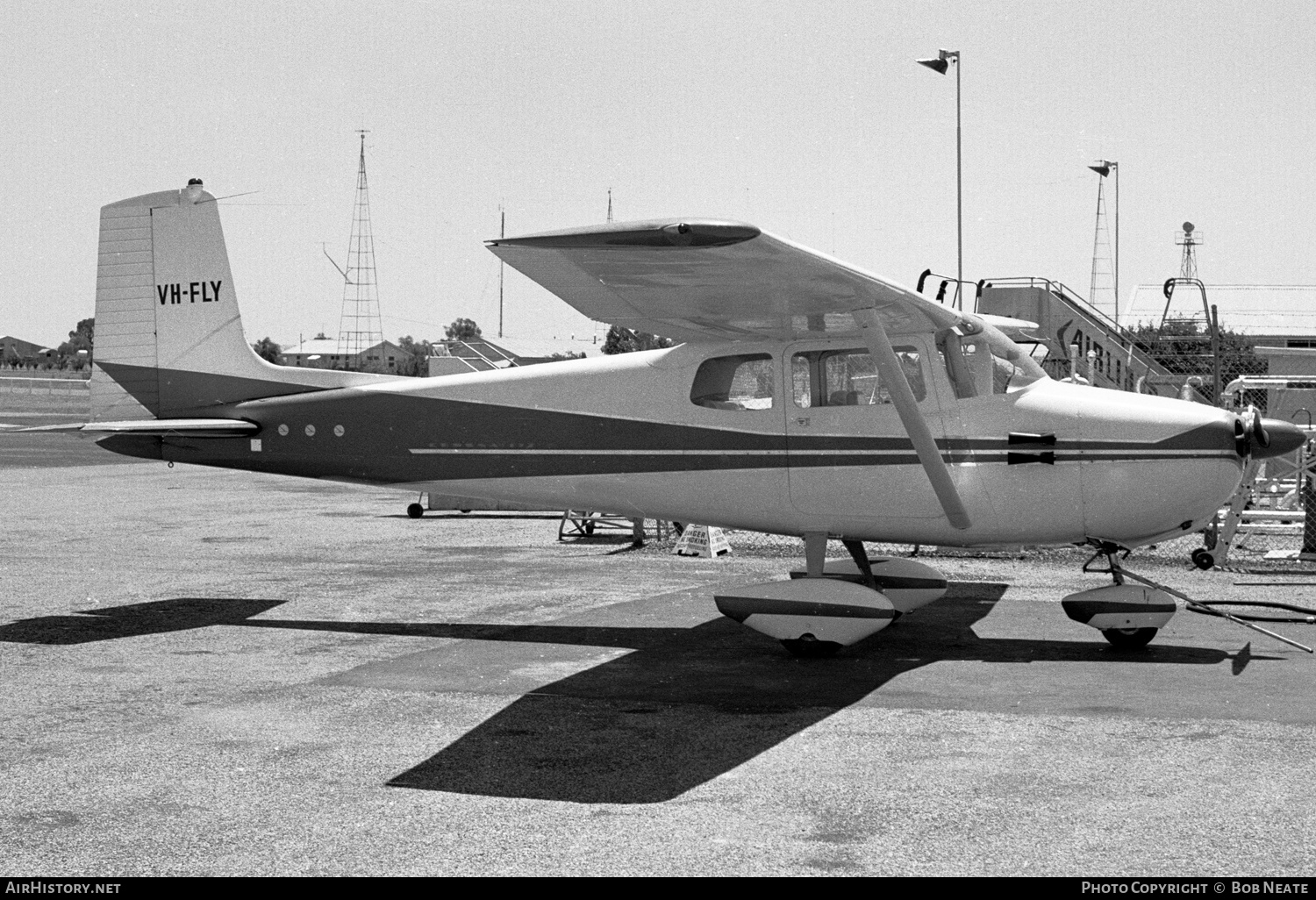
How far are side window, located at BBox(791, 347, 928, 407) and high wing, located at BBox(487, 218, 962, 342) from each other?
0.56 ft

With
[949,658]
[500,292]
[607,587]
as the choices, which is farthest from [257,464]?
[500,292]

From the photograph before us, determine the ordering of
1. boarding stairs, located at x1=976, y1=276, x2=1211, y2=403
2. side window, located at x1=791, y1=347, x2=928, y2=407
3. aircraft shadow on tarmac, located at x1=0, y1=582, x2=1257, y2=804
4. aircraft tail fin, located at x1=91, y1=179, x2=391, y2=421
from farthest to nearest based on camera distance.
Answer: boarding stairs, located at x1=976, y1=276, x2=1211, y2=403 → aircraft tail fin, located at x1=91, y1=179, x2=391, y2=421 → side window, located at x1=791, y1=347, x2=928, y2=407 → aircraft shadow on tarmac, located at x1=0, y1=582, x2=1257, y2=804

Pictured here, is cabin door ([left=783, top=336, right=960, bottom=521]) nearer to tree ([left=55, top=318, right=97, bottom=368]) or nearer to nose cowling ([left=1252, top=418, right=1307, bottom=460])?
nose cowling ([left=1252, top=418, right=1307, bottom=460])

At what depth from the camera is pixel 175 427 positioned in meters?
10.5

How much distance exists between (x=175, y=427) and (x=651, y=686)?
498 centimetres

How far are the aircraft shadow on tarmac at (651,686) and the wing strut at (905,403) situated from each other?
1.18 meters

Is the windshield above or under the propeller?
above

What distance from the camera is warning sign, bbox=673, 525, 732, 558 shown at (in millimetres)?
13781

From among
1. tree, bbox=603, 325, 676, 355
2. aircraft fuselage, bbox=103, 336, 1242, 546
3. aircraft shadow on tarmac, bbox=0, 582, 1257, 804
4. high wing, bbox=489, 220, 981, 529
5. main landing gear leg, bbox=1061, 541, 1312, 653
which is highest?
tree, bbox=603, 325, 676, 355

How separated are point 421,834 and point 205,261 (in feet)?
24.0

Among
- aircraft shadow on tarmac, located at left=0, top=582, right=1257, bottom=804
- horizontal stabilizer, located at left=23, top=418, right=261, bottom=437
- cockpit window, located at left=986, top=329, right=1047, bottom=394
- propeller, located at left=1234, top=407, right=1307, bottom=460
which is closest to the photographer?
aircraft shadow on tarmac, located at left=0, top=582, right=1257, bottom=804

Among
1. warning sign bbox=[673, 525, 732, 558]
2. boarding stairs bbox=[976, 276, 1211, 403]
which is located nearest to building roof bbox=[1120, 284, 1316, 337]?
boarding stairs bbox=[976, 276, 1211, 403]

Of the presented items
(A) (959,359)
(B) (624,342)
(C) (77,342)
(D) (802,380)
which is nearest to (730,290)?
(D) (802,380)

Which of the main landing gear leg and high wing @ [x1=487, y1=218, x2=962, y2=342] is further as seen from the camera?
the main landing gear leg
